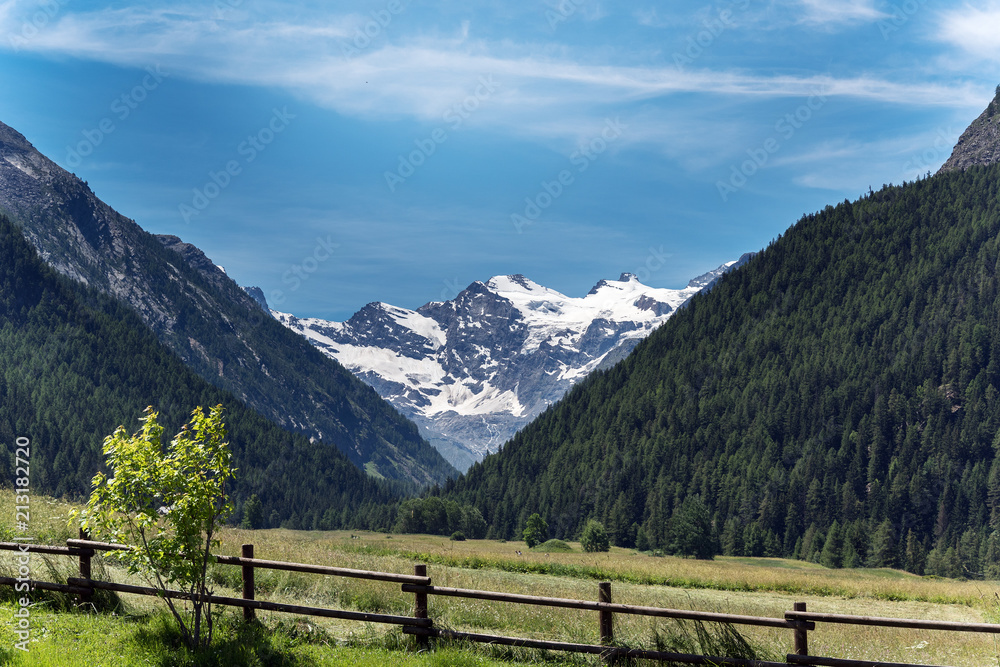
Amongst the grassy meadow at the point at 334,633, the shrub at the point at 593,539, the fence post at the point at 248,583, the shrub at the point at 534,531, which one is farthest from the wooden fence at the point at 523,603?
the shrub at the point at 534,531

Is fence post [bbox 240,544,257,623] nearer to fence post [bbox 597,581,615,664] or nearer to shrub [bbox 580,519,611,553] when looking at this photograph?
fence post [bbox 597,581,615,664]

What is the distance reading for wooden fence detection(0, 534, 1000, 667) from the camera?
1673 cm

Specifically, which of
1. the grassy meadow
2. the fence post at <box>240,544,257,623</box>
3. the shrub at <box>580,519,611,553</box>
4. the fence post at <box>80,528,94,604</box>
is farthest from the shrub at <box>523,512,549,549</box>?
the fence post at <box>80,528,94,604</box>

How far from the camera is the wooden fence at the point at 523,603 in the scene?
16.7 m

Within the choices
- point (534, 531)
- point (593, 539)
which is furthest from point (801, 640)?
point (534, 531)

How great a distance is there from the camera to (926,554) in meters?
178

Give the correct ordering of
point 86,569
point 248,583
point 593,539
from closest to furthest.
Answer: point 248,583, point 86,569, point 593,539

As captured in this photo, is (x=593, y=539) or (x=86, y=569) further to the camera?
(x=593, y=539)

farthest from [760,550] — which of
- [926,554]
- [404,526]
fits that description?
[404,526]

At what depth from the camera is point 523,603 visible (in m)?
18.7

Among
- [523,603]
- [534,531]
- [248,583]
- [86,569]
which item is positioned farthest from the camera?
[534,531]

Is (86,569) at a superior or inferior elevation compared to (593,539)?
superior

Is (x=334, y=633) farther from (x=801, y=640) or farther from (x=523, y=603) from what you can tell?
(x=801, y=640)

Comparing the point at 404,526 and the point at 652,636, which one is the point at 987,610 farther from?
the point at 404,526
